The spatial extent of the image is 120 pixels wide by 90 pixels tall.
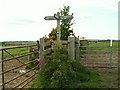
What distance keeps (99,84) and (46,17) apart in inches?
133

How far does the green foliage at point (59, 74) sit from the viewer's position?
26.8 ft

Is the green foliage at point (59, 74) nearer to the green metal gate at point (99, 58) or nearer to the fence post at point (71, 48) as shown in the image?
the fence post at point (71, 48)

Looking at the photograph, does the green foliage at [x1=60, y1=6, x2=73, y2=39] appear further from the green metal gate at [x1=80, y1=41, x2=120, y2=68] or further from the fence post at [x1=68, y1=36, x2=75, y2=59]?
the fence post at [x1=68, y1=36, x2=75, y2=59]

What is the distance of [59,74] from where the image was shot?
26.9 feet

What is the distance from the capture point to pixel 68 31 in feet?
61.2

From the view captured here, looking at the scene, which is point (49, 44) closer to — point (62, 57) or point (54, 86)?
point (62, 57)

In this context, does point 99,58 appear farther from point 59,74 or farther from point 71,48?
point 59,74

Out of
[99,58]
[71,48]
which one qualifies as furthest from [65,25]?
[71,48]

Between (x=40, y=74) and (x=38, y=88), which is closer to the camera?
(x=38, y=88)

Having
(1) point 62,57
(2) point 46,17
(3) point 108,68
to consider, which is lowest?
(3) point 108,68

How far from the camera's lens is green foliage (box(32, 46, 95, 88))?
8164 mm

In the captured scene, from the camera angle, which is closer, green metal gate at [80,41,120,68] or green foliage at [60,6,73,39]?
green metal gate at [80,41,120,68]

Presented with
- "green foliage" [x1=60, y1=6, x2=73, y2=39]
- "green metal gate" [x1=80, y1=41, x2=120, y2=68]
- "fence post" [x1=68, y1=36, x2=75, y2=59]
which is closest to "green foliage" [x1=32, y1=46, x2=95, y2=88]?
"fence post" [x1=68, y1=36, x2=75, y2=59]

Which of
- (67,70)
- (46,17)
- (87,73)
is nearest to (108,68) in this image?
(87,73)
